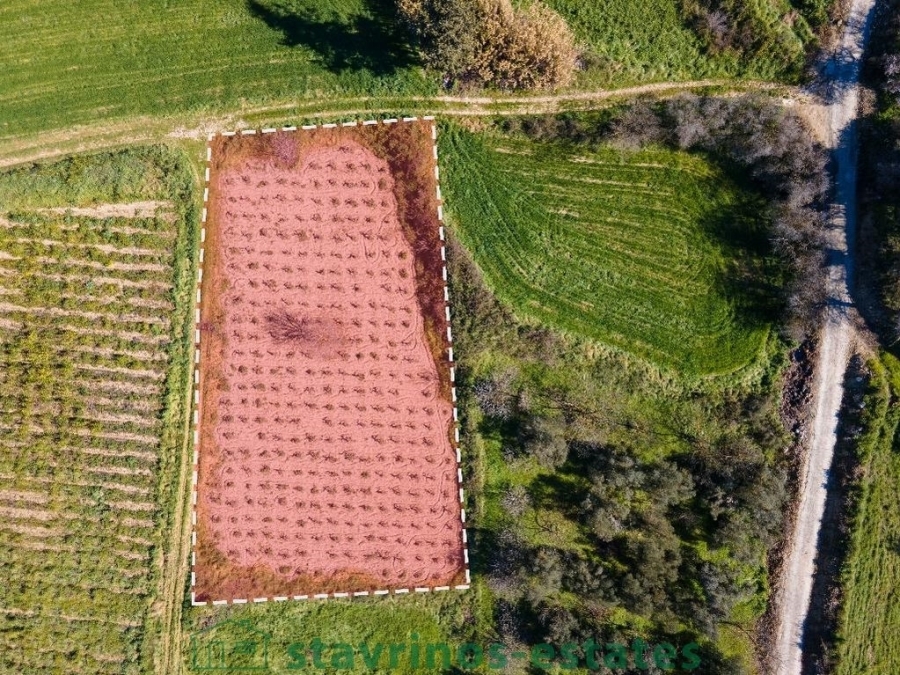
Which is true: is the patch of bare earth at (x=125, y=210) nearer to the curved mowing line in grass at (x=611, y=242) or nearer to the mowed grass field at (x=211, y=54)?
the mowed grass field at (x=211, y=54)

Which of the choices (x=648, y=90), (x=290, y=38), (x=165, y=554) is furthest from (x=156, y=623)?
(x=648, y=90)

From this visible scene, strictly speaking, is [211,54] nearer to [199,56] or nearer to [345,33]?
[199,56]

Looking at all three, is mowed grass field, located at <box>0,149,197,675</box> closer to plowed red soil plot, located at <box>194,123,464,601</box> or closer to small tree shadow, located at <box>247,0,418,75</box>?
plowed red soil plot, located at <box>194,123,464,601</box>

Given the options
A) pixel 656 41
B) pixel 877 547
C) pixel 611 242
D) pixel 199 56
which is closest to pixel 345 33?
pixel 199 56

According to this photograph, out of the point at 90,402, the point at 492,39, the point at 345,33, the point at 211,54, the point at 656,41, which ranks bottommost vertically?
the point at 90,402

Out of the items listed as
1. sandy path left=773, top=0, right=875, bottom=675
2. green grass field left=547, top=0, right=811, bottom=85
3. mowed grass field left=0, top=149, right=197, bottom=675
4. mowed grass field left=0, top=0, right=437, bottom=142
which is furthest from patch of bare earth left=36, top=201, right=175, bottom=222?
sandy path left=773, top=0, right=875, bottom=675

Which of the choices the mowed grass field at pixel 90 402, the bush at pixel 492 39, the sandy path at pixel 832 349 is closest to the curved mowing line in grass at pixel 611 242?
the bush at pixel 492 39
